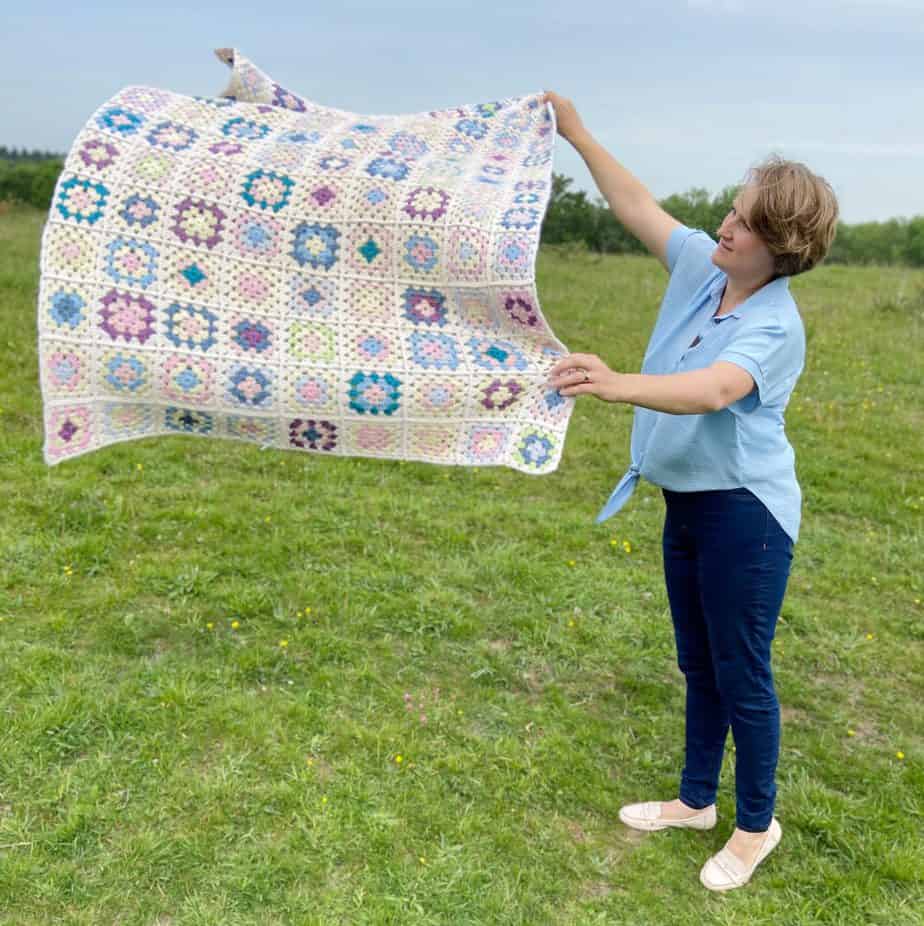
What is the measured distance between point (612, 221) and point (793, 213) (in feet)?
31.8

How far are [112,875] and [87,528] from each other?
2.51m

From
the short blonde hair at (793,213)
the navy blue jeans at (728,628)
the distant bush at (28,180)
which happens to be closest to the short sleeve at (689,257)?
the short blonde hair at (793,213)

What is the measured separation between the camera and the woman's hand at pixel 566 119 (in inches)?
128

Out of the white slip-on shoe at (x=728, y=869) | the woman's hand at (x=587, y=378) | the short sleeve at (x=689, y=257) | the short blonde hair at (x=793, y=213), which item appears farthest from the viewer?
the white slip-on shoe at (x=728, y=869)

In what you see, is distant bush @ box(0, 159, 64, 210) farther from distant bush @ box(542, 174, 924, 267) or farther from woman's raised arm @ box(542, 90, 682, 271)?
woman's raised arm @ box(542, 90, 682, 271)

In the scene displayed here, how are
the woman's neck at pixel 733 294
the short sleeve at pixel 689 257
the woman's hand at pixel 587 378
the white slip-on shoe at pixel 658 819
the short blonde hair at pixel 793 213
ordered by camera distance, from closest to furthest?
the short blonde hair at pixel 793 213 < the woman's hand at pixel 587 378 < the woman's neck at pixel 733 294 < the short sleeve at pixel 689 257 < the white slip-on shoe at pixel 658 819

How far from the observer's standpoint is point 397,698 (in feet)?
12.7

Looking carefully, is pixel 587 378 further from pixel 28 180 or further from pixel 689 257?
pixel 28 180

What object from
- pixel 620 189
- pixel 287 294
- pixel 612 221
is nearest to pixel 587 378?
pixel 620 189

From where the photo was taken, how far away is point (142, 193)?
9.62 ft

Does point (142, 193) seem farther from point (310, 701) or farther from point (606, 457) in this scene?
point (606, 457)

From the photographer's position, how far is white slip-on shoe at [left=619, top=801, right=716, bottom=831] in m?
3.36

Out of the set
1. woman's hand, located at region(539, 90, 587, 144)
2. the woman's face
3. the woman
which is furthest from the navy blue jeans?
woman's hand, located at region(539, 90, 587, 144)

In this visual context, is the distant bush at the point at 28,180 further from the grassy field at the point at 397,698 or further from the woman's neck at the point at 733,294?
the woman's neck at the point at 733,294
